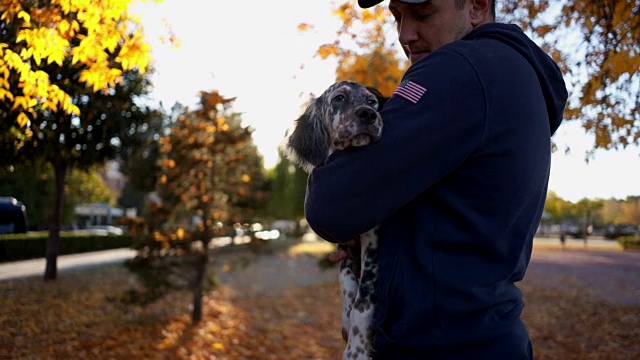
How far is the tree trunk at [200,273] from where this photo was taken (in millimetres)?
12617

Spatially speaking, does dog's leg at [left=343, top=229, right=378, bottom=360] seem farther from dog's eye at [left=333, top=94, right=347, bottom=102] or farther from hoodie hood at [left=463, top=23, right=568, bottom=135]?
hoodie hood at [left=463, top=23, right=568, bottom=135]

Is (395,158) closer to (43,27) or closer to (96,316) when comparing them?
(43,27)

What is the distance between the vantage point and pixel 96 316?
1143cm

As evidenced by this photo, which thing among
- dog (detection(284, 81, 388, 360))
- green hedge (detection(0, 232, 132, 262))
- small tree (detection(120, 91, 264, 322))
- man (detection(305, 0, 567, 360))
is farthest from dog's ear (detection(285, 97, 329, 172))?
green hedge (detection(0, 232, 132, 262))

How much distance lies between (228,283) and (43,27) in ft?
50.2

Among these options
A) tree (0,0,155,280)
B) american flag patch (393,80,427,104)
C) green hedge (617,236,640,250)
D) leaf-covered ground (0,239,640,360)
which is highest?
tree (0,0,155,280)

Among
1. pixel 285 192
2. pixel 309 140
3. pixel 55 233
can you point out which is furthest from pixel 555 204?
pixel 285 192

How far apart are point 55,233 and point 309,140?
1618 centimetres

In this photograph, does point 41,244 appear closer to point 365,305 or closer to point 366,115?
point 365,305

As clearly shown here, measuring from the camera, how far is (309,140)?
209 centimetres

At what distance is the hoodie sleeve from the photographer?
1433 mm

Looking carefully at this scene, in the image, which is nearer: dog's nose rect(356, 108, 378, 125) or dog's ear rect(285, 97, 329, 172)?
dog's nose rect(356, 108, 378, 125)

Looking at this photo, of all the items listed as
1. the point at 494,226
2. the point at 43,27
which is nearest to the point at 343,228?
the point at 494,226

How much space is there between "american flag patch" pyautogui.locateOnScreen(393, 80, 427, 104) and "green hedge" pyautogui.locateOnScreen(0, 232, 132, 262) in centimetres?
1189
